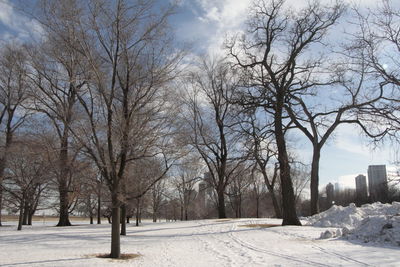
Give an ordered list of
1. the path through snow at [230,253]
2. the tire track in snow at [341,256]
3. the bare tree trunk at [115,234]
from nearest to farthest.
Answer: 1. the tire track in snow at [341,256]
2. the path through snow at [230,253]
3. the bare tree trunk at [115,234]

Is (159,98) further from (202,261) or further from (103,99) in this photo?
(202,261)

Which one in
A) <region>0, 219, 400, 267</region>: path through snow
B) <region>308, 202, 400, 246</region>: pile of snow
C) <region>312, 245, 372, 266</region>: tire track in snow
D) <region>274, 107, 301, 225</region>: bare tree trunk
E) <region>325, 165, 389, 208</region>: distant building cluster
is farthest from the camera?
<region>274, 107, 301, 225</region>: bare tree trunk

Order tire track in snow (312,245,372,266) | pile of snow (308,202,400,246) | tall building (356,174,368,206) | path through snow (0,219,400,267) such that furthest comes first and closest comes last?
tall building (356,174,368,206), pile of snow (308,202,400,246), path through snow (0,219,400,267), tire track in snow (312,245,372,266)

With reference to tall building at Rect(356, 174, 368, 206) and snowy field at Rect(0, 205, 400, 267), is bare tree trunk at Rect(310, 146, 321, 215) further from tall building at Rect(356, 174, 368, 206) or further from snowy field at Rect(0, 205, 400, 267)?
tall building at Rect(356, 174, 368, 206)

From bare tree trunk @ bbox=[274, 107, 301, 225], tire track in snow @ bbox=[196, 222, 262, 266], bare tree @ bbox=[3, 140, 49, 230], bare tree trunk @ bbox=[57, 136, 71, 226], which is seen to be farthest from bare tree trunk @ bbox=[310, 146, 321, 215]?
bare tree @ bbox=[3, 140, 49, 230]

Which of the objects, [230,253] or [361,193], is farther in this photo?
[361,193]

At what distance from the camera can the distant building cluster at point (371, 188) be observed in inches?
579

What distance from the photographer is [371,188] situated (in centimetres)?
4612

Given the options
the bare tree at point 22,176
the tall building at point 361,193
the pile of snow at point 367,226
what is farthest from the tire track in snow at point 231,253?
the tall building at point 361,193

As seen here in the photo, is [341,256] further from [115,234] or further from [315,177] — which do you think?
[315,177]

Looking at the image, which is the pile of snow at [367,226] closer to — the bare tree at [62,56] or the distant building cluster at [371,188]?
the distant building cluster at [371,188]

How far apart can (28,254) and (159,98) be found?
6.35m

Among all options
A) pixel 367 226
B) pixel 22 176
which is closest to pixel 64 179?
pixel 22 176

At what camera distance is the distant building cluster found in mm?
14706
